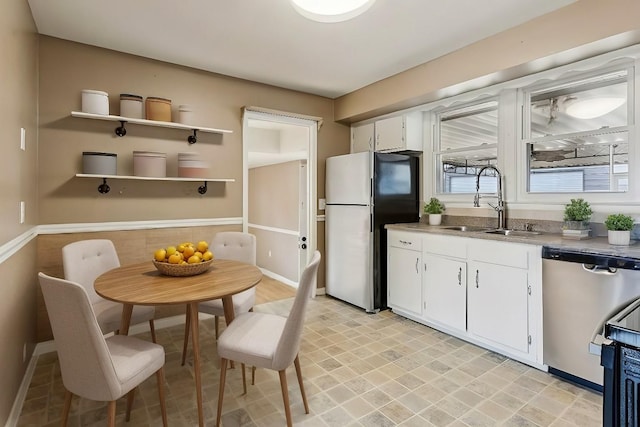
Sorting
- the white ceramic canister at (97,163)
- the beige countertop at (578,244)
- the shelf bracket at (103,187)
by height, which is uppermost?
the white ceramic canister at (97,163)

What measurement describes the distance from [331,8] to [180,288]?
1754 millimetres

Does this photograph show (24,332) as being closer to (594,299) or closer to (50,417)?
(50,417)

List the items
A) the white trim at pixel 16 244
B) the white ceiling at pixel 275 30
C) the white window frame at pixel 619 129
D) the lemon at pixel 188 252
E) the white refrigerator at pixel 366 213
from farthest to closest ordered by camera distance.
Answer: the white refrigerator at pixel 366 213
the white window frame at pixel 619 129
the white ceiling at pixel 275 30
the lemon at pixel 188 252
the white trim at pixel 16 244

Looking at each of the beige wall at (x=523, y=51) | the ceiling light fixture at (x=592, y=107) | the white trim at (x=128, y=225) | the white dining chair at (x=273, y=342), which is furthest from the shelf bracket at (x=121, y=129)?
the ceiling light fixture at (x=592, y=107)

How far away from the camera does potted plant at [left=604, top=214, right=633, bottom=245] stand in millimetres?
2180

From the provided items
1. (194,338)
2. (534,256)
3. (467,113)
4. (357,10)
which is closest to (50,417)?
(194,338)

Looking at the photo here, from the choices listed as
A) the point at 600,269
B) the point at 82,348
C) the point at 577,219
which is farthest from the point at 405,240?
the point at 82,348

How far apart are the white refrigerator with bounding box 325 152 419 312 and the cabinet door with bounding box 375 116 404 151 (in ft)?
Result: 0.62

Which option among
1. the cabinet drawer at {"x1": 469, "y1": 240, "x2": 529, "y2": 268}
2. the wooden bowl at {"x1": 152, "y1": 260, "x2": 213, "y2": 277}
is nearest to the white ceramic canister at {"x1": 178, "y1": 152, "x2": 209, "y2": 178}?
the wooden bowl at {"x1": 152, "y1": 260, "x2": 213, "y2": 277}

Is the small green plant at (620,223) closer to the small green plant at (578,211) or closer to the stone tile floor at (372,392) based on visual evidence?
the small green plant at (578,211)

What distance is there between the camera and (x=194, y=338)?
1835 mm

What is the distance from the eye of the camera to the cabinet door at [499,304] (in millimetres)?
2432

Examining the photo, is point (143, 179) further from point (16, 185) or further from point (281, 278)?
point (281, 278)

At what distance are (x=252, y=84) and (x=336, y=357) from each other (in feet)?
9.39
